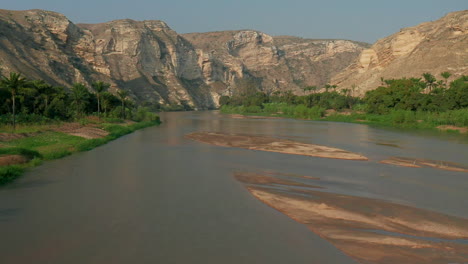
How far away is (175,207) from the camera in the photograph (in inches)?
553

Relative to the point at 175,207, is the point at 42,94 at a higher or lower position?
higher

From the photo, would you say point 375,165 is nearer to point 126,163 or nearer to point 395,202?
point 395,202

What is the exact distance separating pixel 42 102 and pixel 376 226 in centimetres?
5427

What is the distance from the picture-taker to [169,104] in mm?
178625

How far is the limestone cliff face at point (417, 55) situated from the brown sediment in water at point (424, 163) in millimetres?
91913

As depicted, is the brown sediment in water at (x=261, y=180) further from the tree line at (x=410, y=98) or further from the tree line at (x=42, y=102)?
the tree line at (x=410, y=98)

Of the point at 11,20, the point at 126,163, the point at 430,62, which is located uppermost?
the point at 11,20

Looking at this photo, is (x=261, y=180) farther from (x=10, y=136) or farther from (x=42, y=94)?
(x=42, y=94)

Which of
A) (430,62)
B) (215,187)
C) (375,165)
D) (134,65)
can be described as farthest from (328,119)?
(134,65)


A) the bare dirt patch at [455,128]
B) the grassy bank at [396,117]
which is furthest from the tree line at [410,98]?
the bare dirt patch at [455,128]

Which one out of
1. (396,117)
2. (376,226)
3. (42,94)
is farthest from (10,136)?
(396,117)

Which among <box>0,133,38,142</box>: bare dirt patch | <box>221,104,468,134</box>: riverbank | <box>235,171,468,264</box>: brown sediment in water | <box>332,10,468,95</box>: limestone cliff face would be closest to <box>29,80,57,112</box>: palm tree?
<box>0,133,38,142</box>: bare dirt patch

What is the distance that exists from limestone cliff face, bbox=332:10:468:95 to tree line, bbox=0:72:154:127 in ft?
A: 298

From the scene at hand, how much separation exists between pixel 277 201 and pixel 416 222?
4.94m
